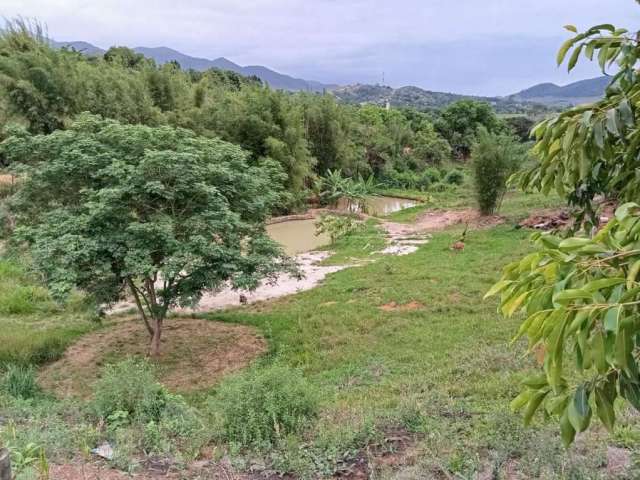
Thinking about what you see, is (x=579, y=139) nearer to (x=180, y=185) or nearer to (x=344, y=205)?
A: (x=180, y=185)

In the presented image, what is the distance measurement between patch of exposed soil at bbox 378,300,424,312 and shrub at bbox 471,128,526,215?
6902mm

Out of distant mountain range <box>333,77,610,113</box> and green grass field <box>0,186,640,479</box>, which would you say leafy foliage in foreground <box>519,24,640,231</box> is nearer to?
green grass field <box>0,186,640,479</box>

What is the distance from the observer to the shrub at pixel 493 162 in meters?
13.0

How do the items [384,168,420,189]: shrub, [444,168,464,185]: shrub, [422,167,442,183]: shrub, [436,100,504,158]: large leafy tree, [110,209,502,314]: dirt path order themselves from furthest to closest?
1. [436,100,504,158]: large leafy tree
2. [422,167,442,183]: shrub
3. [384,168,420,189]: shrub
4. [444,168,464,185]: shrub
5. [110,209,502,314]: dirt path

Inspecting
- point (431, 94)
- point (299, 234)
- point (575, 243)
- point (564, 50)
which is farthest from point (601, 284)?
point (431, 94)

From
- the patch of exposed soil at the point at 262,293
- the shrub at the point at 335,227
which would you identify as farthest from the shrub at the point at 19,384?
the shrub at the point at 335,227

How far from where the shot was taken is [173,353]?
645 centimetres

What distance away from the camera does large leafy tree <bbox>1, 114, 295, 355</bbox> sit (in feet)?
17.3

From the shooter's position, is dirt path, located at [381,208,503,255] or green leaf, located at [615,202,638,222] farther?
dirt path, located at [381,208,503,255]

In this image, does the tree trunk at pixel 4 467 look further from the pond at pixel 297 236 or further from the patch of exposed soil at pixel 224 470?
the pond at pixel 297 236

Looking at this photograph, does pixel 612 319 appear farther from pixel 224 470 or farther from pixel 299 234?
pixel 299 234

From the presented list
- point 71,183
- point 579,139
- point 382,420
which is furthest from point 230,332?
point 579,139

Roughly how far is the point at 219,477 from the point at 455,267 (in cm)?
759

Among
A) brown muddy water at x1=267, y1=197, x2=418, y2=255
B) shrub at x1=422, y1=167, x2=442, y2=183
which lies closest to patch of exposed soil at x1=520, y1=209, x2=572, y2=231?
brown muddy water at x1=267, y1=197, x2=418, y2=255
